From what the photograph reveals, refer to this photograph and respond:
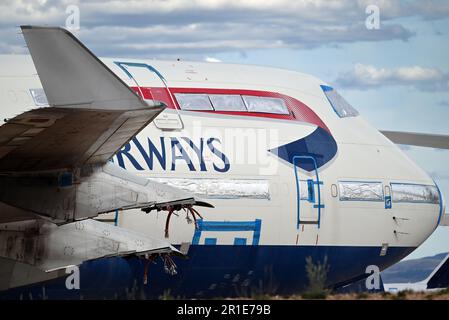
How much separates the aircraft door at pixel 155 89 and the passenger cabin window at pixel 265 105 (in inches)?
71.4

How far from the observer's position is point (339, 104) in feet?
85.8

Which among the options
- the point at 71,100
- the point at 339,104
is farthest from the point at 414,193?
the point at 71,100

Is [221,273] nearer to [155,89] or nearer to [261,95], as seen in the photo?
[261,95]

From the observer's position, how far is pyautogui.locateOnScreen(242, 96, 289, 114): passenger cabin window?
24141 millimetres

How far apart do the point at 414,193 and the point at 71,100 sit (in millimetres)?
12851

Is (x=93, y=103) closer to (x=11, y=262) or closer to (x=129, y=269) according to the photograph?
(x=11, y=262)

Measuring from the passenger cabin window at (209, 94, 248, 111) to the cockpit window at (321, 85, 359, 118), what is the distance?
9.05 feet

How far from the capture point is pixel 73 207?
1780 centimetres

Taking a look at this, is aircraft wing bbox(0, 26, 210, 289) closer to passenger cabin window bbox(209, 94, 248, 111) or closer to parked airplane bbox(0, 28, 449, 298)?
parked airplane bbox(0, 28, 449, 298)

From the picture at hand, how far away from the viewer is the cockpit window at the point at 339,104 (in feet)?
85.0

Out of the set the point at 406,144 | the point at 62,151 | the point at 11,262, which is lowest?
the point at 11,262

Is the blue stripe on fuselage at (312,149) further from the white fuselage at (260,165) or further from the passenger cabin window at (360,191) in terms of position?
the passenger cabin window at (360,191)

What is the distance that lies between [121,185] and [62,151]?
152 cm

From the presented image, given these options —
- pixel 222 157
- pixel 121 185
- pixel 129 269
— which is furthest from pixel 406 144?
pixel 121 185
